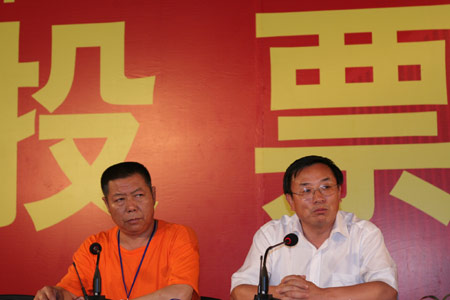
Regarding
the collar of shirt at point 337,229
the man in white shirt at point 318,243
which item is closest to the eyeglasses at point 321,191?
the man in white shirt at point 318,243

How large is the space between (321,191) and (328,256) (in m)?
0.33

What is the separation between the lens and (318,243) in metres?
2.89

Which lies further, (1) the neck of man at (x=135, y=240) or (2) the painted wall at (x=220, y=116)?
(2) the painted wall at (x=220, y=116)

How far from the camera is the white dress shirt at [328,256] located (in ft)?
8.93

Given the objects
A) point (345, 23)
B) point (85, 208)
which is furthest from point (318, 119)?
point (85, 208)

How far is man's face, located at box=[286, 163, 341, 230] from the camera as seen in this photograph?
2.76 meters

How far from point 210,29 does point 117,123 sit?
902mm

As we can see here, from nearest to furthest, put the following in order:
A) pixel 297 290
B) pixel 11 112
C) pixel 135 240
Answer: pixel 297 290 → pixel 135 240 → pixel 11 112

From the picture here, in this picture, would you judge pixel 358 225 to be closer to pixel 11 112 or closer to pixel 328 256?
pixel 328 256

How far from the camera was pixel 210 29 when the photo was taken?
3850 millimetres

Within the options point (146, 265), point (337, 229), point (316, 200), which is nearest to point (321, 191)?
point (316, 200)

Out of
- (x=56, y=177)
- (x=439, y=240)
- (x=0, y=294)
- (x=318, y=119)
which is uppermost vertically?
(x=318, y=119)

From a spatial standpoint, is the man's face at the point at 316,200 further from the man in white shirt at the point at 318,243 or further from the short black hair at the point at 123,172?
the short black hair at the point at 123,172

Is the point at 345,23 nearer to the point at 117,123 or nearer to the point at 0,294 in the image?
the point at 117,123
